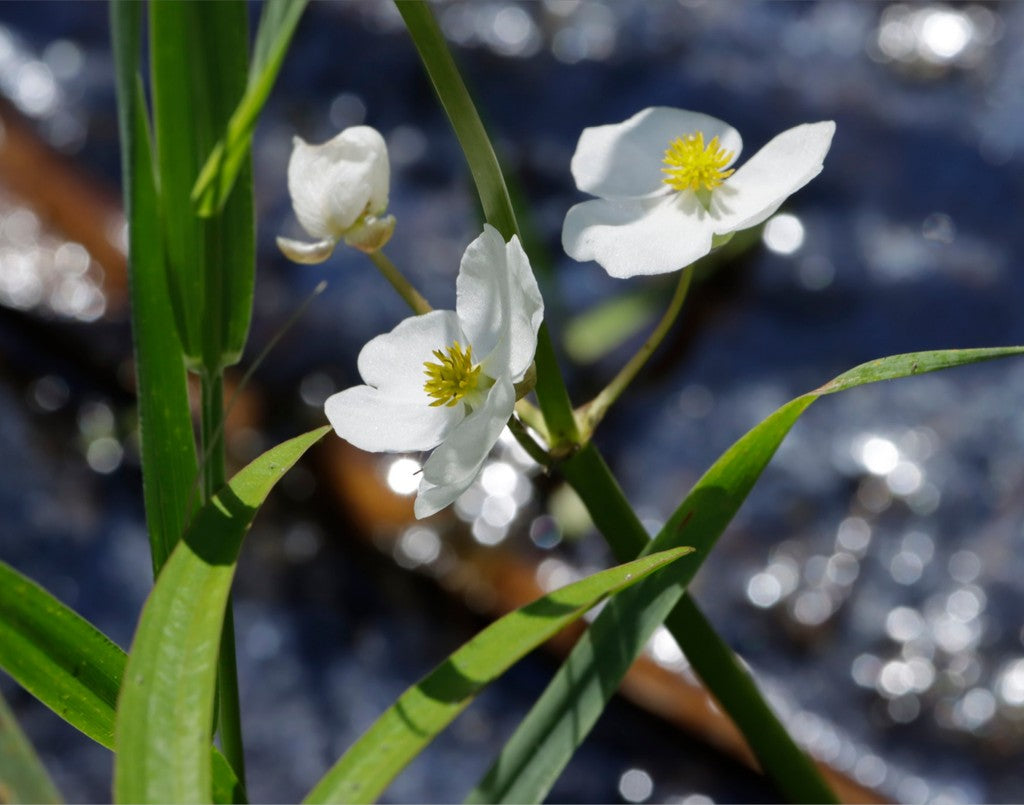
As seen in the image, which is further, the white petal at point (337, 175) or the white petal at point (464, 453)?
the white petal at point (337, 175)

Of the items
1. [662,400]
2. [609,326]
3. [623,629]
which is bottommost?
[662,400]

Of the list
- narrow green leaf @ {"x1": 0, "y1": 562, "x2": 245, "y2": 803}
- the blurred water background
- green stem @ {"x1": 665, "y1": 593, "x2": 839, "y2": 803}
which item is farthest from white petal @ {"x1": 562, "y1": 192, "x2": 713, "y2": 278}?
the blurred water background

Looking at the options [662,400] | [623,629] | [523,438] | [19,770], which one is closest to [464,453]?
[523,438]

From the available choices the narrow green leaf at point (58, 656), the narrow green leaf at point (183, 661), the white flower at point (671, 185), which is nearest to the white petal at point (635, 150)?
the white flower at point (671, 185)

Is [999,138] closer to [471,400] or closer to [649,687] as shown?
[649,687]

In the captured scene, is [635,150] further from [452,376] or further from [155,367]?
[155,367]

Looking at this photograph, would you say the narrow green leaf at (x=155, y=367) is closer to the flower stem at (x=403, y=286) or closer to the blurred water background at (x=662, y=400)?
the flower stem at (x=403, y=286)

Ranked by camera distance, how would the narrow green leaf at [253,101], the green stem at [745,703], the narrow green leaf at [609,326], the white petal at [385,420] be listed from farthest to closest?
the narrow green leaf at [609,326], the green stem at [745,703], the white petal at [385,420], the narrow green leaf at [253,101]
